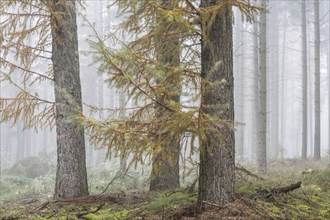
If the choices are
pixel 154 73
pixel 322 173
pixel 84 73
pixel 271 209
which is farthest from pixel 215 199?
pixel 84 73

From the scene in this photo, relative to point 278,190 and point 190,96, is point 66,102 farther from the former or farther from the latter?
point 278,190

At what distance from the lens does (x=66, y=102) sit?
705cm

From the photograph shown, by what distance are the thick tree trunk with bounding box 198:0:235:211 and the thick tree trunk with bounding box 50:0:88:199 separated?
10.2 feet

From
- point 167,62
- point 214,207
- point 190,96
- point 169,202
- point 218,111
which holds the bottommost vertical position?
point 169,202

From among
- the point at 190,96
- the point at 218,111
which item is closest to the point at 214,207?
the point at 218,111

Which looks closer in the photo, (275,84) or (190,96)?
(190,96)

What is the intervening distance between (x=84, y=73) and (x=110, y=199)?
3767 cm

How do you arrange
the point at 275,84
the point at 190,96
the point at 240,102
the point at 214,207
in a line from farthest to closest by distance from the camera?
the point at 275,84 < the point at 240,102 < the point at 214,207 < the point at 190,96

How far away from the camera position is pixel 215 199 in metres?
4.58

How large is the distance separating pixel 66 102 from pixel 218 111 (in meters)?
3.58

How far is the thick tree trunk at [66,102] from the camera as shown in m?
6.89

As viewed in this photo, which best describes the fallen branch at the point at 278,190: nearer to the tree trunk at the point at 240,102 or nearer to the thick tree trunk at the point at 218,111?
the thick tree trunk at the point at 218,111

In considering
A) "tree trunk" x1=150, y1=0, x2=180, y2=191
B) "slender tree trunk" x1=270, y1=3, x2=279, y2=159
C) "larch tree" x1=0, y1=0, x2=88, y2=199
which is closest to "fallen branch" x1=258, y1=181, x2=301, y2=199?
"tree trunk" x1=150, y1=0, x2=180, y2=191

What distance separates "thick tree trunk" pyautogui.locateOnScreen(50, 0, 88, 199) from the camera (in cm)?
689
